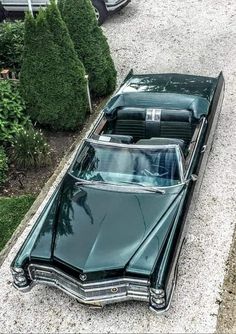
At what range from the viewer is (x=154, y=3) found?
554 inches

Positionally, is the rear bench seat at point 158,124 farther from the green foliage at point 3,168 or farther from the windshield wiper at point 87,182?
the green foliage at point 3,168

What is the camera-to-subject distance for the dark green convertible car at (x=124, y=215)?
222 inches

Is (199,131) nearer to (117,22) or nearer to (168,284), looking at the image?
(168,284)

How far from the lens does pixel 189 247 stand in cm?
684

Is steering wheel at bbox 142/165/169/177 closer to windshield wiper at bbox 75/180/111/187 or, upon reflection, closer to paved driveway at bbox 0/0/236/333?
windshield wiper at bbox 75/180/111/187

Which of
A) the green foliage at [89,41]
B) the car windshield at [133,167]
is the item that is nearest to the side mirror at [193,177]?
the car windshield at [133,167]

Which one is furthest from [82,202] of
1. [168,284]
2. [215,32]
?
[215,32]

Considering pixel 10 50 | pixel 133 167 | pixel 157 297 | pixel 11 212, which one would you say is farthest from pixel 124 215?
pixel 10 50

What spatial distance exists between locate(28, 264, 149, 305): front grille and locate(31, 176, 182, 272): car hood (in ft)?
0.60

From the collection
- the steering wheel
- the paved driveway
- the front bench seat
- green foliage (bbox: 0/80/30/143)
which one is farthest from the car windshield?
green foliage (bbox: 0/80/30/143)

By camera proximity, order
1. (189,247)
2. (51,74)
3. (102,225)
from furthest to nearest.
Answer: (51,74) < (189,247) < (102,225)

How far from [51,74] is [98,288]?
458cm

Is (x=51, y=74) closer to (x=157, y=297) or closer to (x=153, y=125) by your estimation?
(x=153, y=125)

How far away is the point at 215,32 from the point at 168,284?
846cm
